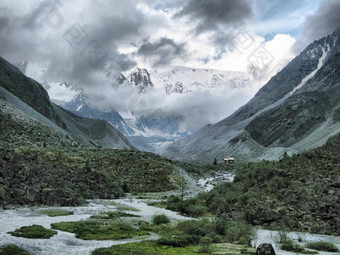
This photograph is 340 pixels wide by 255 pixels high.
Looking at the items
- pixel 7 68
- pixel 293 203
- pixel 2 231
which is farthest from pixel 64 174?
pixel 7 68

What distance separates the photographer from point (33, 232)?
2069 centimetres

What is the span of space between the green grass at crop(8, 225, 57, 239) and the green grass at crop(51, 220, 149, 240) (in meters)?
1.63

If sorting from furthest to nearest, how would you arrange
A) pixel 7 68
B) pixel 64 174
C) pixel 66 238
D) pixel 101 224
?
pixel 7 68 → pixel 64 174 → pixel 101 224 → pixel 66 238

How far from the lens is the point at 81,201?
38938mm

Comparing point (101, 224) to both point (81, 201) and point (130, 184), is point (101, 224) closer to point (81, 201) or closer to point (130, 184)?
point (81, 201)

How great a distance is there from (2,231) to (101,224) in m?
7.43

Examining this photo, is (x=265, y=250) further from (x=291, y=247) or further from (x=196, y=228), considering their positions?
(x=196, y=228)

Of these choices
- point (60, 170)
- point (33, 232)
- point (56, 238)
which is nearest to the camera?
point (56, 238)

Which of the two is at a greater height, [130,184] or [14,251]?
[130,184]

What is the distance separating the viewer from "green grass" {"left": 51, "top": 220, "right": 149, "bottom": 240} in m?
22.2

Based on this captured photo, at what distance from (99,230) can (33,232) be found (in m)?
4.62

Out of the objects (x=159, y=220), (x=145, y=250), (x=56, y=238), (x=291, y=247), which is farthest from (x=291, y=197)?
(x=56, y=238)

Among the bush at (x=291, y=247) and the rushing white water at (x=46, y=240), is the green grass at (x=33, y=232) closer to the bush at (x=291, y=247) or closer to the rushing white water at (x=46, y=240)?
the rushing white water at (x=46, y=240)

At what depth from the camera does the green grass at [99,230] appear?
872 inches
